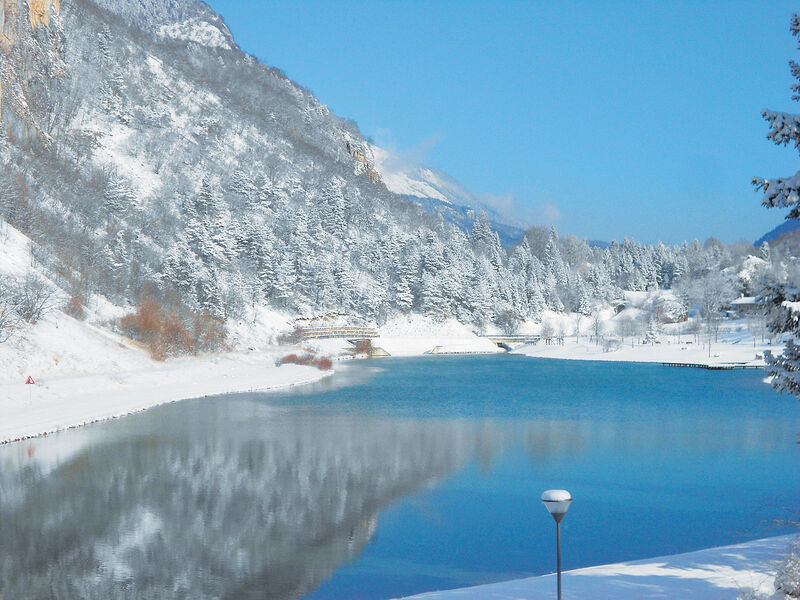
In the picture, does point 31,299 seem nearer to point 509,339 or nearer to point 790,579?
point 790,579

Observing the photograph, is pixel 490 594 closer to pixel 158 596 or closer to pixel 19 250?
pixel 158 596

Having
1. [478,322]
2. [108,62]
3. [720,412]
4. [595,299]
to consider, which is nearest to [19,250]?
[720,412]

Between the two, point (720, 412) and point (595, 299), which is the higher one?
point (595, 299)

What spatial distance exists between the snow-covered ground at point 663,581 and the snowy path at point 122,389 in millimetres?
24804

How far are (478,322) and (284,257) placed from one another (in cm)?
3585

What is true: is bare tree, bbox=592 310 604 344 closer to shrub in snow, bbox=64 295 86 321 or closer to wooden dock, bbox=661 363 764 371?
wooden dock, bbox=661 363 764 371

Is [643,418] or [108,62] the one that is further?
[108,62]

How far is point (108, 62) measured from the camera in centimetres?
12912

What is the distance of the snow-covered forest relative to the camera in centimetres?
7969

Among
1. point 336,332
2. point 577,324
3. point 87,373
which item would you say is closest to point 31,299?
point 87,373

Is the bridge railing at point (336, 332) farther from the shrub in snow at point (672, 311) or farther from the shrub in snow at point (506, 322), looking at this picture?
the shrub in snow at point (672, 311)

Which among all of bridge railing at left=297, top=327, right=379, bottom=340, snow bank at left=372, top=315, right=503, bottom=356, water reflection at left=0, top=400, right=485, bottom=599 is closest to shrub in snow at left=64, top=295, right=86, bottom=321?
water reflection at left=0, top=400, right=485, bottom=599

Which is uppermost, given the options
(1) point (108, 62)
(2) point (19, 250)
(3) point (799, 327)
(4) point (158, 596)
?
(1) point (108, 62)

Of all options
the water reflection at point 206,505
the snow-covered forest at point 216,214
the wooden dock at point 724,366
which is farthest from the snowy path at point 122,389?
the wooden dock at point 724,366
